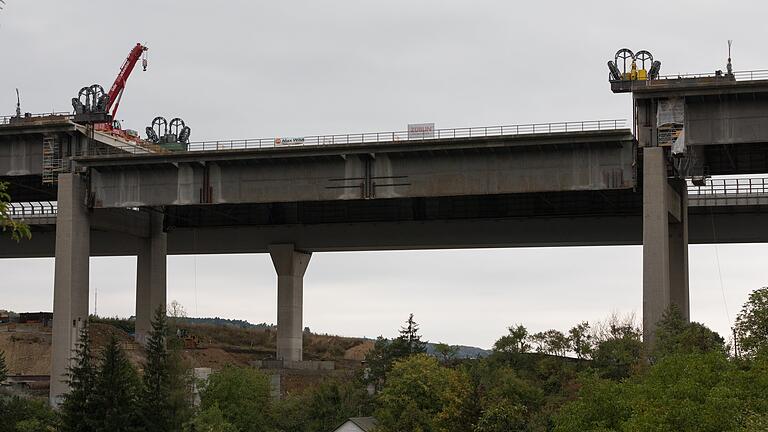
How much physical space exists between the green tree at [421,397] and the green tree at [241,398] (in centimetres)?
877

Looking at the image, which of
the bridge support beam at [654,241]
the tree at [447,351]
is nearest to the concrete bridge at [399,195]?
the bridge support beam at [654,241]

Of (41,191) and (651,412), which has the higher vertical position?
(41,191)

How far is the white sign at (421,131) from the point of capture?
75750 millimetres

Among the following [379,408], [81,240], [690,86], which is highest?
[690,86]

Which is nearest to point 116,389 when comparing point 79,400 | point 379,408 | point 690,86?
point 79,400

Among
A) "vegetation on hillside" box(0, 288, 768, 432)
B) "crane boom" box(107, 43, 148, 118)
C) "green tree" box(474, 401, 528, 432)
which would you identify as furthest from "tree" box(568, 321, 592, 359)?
"crane boom" box(107, 43, 148, 118)

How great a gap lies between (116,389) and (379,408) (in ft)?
58.4

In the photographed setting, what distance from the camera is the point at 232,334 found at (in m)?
137

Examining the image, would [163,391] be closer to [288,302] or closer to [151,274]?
[151,274]

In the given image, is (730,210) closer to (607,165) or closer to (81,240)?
(607,165)

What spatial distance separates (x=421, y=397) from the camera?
69312 mm

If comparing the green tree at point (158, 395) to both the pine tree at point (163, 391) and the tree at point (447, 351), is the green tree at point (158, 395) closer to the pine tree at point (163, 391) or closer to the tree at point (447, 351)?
the pine tree at point (163, 391)

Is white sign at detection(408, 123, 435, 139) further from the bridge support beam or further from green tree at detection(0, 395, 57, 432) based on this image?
green tree at detection(0, 395, 57, 432)

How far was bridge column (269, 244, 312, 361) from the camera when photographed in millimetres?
98000
